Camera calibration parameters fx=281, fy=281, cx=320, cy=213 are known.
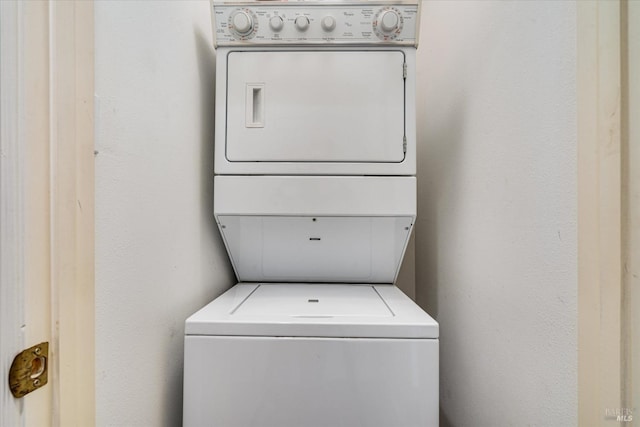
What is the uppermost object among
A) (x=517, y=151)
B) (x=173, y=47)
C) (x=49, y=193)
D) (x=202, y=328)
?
(x=173, y=47)

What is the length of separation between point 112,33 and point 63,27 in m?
0.16

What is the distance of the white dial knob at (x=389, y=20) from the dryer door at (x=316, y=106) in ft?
0.30

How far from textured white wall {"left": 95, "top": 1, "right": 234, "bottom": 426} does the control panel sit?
6.5 inches

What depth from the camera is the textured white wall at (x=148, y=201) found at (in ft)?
2.22

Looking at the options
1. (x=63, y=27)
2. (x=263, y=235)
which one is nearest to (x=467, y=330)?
(x=263, y=235)

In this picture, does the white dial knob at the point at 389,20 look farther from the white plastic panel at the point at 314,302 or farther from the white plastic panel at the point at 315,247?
the white plastic panel at the point at 314,302

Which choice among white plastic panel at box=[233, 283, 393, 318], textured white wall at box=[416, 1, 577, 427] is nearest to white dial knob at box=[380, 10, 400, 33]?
textured white wall at box=[416, 1, 577, 427]

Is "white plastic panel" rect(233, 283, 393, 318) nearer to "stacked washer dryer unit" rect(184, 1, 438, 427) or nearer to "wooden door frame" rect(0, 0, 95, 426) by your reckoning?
"stacked washer dryer unit" rect(184, 1, 438, 427)

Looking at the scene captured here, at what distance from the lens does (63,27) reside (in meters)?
0.56

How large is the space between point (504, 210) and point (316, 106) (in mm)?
782

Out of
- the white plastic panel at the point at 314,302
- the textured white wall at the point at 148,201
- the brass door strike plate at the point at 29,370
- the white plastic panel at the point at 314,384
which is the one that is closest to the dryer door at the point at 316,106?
the textured white wall at the point at 148,201

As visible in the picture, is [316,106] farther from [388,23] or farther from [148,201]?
[148,201]

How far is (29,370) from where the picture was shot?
49cm

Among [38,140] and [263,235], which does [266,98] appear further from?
[38,140]
